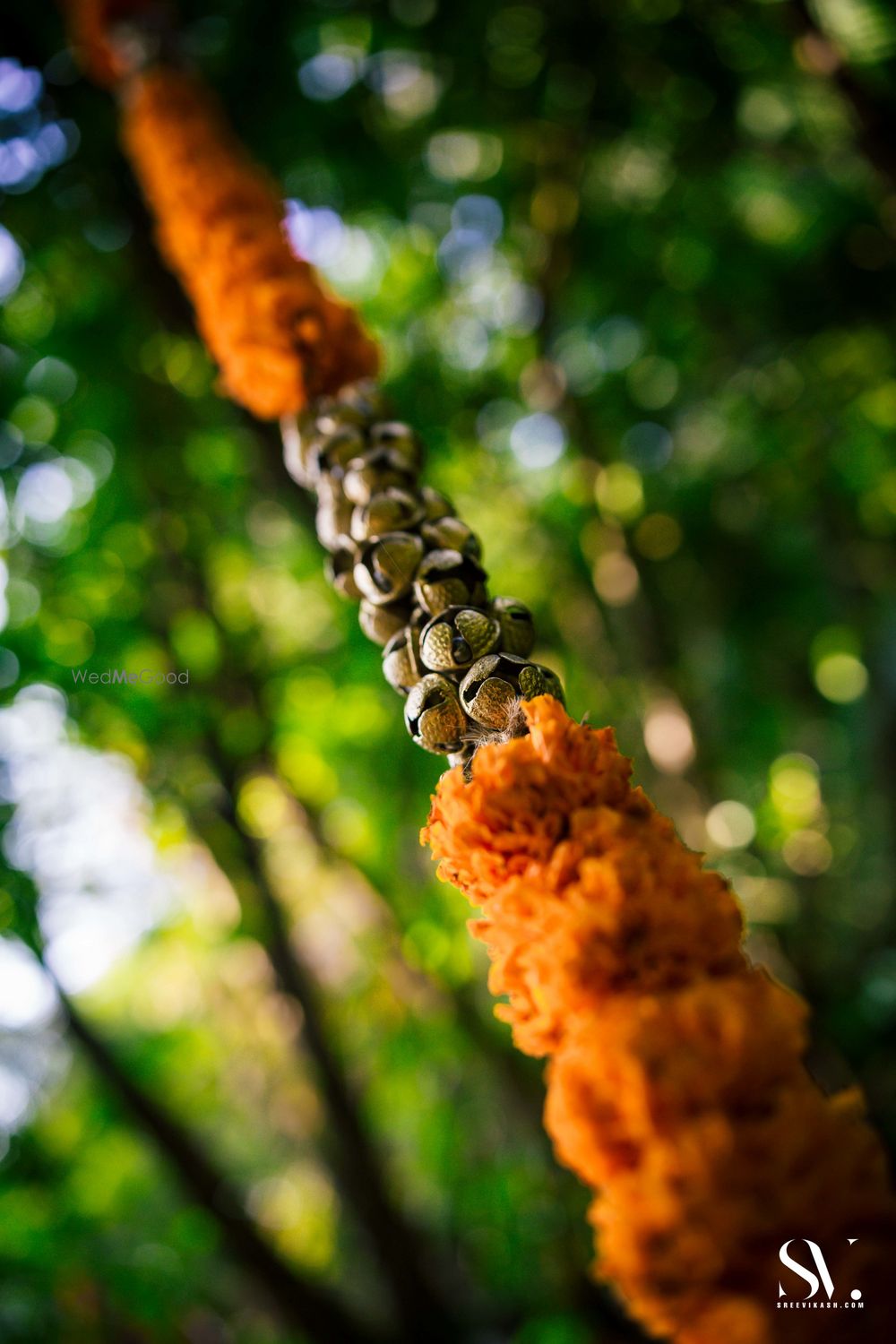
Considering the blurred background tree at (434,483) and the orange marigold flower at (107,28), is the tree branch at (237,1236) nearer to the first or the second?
the blurred background tree at (434,483)

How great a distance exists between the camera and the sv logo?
1.96 feet

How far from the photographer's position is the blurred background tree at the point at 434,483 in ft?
10.4

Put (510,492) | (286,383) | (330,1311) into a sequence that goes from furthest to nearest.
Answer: (510,492), (330,1311), (286,383)

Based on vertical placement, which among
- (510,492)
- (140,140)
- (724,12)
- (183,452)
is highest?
(140,140)

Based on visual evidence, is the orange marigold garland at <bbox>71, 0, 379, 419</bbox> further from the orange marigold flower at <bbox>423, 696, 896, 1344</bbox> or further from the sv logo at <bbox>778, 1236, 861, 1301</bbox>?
the sv logo at <bbox>778, 1236, 861, 1301</bbox>

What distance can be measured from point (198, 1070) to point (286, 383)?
21.7 ft

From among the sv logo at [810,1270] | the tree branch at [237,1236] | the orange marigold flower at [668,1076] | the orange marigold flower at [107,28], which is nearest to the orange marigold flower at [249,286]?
the orange marigold flower at [107,28]

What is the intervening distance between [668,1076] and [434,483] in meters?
3.11

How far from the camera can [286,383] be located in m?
1.49

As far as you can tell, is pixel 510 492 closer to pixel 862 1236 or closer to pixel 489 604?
pixel 489 604

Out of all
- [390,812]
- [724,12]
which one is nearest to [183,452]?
[390,812]

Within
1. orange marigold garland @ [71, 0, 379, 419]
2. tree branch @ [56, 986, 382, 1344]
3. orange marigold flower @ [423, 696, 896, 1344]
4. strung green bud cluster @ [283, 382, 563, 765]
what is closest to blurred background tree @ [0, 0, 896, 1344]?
tree branch @ [56, 986, 382, 1344]

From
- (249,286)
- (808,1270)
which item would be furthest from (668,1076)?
(249,286)

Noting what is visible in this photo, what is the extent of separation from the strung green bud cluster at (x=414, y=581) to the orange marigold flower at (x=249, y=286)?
82 mm
